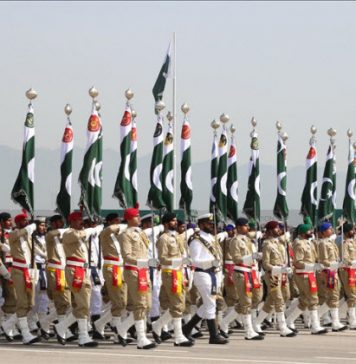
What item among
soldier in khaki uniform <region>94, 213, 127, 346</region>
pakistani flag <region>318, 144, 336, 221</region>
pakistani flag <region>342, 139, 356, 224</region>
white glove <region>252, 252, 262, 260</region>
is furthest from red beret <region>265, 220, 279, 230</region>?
pakistani flag <region>342, 139, 356, 224</region>

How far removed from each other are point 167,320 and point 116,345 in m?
0.86

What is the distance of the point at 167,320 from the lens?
18.2 meters

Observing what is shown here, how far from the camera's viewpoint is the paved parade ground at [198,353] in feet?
51.2

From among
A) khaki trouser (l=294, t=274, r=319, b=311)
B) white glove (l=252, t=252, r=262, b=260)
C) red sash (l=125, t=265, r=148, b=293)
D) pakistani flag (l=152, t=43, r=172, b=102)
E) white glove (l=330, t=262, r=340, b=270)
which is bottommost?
khaki trouser (l=294, t=274, r=319, b=311)

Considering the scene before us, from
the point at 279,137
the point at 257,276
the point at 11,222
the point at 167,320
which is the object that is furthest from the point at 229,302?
the point at 279,137

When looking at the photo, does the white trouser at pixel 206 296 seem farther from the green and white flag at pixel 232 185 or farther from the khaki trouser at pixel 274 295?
the green and white flag at pixel 232 185

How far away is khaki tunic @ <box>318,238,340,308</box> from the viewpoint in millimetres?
21953

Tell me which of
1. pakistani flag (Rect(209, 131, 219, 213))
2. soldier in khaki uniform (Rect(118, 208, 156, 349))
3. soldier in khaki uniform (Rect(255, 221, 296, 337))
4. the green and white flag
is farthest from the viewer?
the green and white flag

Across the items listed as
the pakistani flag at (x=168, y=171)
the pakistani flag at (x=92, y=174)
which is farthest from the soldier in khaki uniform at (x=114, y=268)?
the pakistani flag at (x=168, y=171)

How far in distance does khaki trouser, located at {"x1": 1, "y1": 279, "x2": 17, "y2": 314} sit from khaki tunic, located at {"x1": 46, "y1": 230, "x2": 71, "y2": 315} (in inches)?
20.6

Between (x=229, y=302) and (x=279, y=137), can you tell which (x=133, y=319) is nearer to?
(x=229, y=302)

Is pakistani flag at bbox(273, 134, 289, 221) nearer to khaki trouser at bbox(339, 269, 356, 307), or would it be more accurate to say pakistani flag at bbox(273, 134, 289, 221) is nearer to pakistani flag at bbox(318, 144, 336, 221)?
pakistani flag at bbox(318, 144, 336, 221)

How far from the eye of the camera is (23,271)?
17.9m

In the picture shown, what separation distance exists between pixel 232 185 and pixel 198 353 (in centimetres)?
784
